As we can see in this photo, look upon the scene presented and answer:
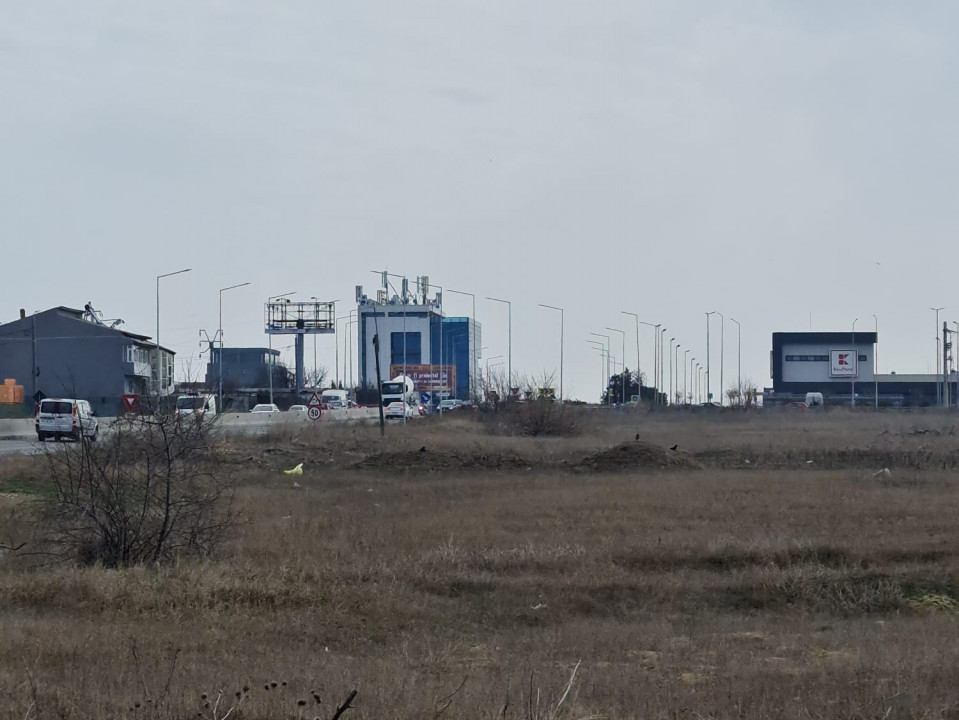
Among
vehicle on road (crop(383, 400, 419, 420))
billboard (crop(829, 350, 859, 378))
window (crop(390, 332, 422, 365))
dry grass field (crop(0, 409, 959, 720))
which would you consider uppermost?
window (crop(390, 332, 422, 365))

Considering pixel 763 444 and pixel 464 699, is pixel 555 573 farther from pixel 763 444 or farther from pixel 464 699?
pixel 763 444

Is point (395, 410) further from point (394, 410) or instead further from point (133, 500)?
point (133, 500)

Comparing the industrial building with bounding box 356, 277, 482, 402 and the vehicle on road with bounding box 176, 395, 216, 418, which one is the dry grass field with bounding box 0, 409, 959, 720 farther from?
the industrial building with bounding box 356, 277, 482, 402

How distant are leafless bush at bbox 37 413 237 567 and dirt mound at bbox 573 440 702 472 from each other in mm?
21199

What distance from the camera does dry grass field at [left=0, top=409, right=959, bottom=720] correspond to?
8.62 meters

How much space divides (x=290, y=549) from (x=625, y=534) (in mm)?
6270

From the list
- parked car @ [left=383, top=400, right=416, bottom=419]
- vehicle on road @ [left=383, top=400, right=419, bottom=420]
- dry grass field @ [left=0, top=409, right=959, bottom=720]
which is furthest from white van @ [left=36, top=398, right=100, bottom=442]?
parked car @ [left=383, top=400, right=416, bottom=419]

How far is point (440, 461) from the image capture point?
125 ft

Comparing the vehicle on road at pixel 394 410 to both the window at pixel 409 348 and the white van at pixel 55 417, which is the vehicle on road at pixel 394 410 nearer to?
the white van at pixel 55 417

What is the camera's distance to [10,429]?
174ft

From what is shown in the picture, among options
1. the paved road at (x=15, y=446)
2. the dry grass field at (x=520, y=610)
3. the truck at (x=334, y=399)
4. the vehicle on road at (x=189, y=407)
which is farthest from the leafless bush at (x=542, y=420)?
the vehicle on road at (x=189, y=407)

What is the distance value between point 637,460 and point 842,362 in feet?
341

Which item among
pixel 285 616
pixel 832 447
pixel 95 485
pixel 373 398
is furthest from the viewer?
pixel 373 398

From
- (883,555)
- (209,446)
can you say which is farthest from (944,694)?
(209,446)
